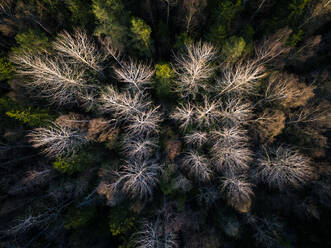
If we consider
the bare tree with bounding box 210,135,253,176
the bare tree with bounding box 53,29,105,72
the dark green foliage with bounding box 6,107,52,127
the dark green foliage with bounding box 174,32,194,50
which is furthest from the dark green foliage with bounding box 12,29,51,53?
the bare tree with bounding box 210,135,253,176

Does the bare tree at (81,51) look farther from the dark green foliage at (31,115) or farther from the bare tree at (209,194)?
the bare tree at (209,194)

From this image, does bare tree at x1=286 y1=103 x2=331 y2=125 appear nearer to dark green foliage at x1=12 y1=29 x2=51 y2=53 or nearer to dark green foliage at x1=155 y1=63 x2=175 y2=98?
dark green foliage at x1=155 y1=63 x2=175 y2=98

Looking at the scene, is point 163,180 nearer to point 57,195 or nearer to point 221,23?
point 57,195

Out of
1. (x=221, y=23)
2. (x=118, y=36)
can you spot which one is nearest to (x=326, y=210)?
(x=221, y=23)

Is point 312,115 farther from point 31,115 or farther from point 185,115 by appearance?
point 31,115

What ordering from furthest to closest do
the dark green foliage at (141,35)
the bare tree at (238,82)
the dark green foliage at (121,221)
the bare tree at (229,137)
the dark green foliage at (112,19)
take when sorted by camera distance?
the dark green foliage at (121,221), the bare tree at (229,137), the bare tree at (238,82), the dark green foliage at (141,35), the dark green foliage at (112,19)

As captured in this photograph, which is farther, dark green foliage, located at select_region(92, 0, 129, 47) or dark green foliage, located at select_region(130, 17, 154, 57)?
dark green foliage, located at select_region(130, 17, 154, 57)

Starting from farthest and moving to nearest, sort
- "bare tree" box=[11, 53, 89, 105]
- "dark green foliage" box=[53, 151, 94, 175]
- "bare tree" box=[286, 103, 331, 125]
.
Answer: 1. "bare tree" box=[286, 103, 331, 125]
2. "dark green foliage" box=[53, 151, 94, 175]
3. "bare tree" box=[11, 53, 89, 105]

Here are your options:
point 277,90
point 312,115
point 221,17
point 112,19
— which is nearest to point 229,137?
point 277,90

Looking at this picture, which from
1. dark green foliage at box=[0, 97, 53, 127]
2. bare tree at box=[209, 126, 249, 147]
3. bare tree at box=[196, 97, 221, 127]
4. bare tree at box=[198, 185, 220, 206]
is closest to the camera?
bare tree at box=[209, 126, 249, 147]

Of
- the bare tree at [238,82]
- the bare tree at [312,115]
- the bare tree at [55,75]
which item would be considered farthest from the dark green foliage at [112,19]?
the bare tree at [312,115]
